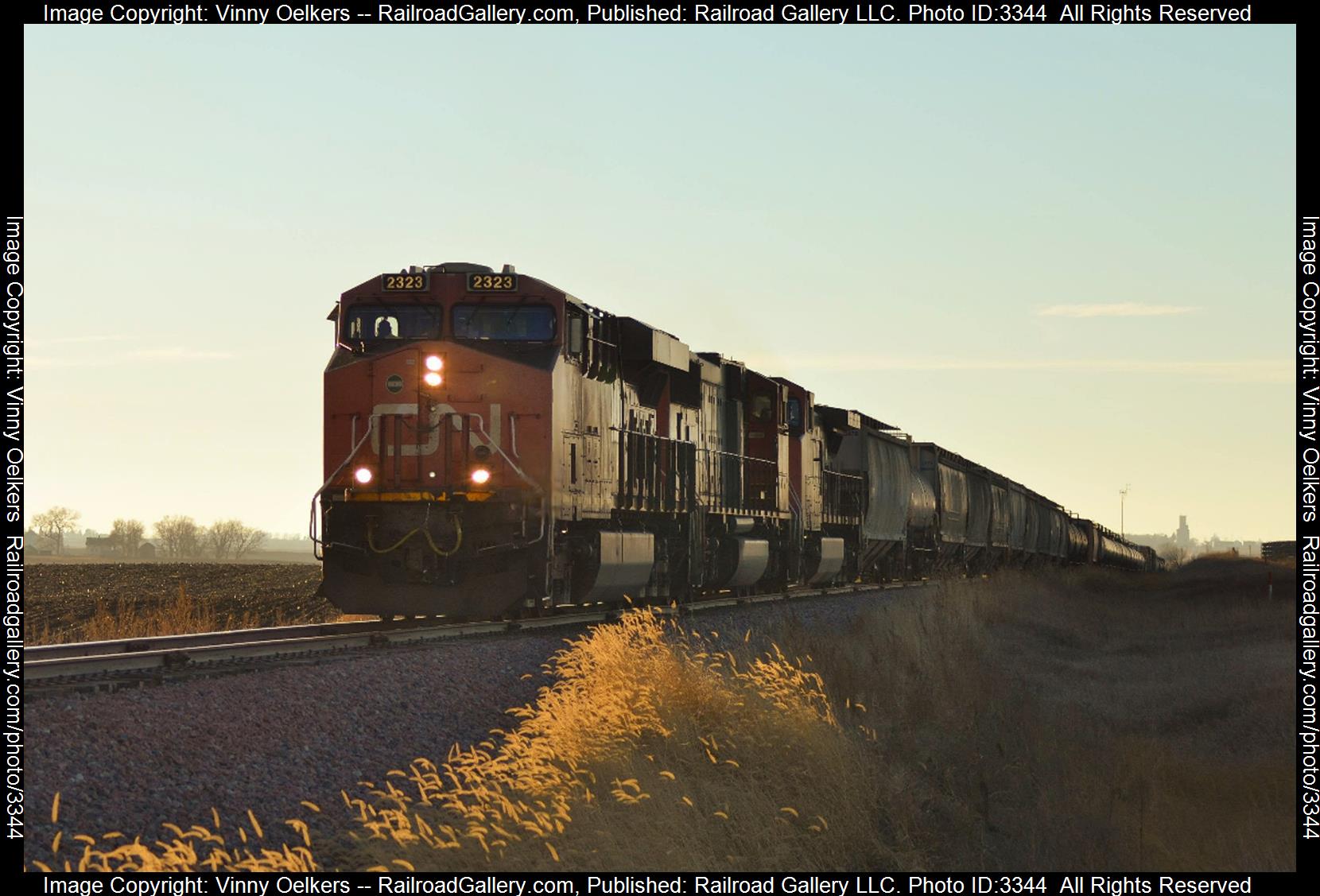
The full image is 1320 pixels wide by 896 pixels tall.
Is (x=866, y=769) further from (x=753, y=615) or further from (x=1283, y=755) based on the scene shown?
(x=753, y=615)

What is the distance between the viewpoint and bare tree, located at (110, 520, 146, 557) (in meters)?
88.2

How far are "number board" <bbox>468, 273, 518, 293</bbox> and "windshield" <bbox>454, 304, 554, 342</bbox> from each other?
0.81 feet

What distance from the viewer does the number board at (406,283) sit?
16.7m

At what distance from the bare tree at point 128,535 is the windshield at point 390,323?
77395mm

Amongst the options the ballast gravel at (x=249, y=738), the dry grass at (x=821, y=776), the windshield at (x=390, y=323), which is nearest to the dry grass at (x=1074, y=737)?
the dry grass at (x=821, y=776)

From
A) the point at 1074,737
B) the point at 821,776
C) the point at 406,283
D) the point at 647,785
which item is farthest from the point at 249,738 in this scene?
the point at 406,283

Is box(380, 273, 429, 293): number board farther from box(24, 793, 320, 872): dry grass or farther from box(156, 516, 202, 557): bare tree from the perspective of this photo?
box(156, 516, 202, 557): bare tree

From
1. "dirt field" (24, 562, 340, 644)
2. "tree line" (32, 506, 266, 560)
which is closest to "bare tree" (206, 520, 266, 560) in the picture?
"tree line" (32, 506, 266, 560)

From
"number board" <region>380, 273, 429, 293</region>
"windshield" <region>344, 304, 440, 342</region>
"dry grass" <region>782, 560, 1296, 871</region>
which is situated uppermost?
"number board" <region>380, 273, 429, 293</region>

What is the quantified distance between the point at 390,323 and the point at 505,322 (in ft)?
4.68

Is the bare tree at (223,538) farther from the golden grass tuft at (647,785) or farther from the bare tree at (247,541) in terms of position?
the golden grass tuft at (647,785)

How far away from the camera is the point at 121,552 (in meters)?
90.1

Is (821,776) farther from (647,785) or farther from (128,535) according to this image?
(128,535)

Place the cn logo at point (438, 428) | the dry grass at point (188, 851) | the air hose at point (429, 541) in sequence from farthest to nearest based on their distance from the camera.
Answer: the cn logo at point (438, 428)
the air hose at point (429, 541)
the dry grass at point (188, 851)
